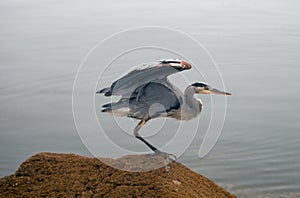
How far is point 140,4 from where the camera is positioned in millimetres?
25453

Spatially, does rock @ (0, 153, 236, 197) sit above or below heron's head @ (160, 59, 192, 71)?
below

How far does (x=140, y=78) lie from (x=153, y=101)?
0.32m

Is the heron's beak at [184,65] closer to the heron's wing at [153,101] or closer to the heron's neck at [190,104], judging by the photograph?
the heron's wing at [153,101]

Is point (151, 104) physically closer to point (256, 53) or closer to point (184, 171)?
point (184, 171)

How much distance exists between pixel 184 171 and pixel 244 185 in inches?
123

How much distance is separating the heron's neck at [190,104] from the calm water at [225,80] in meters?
1.08

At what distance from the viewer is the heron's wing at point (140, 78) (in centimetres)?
438

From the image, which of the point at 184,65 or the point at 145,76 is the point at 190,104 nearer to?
the point at 184,65

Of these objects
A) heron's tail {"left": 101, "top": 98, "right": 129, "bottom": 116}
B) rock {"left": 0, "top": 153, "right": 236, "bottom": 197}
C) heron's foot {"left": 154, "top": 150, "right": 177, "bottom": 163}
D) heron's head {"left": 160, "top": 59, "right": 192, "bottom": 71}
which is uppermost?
heron's head {"left": 160, "top": 59, "right": 192, "bottom": 71}

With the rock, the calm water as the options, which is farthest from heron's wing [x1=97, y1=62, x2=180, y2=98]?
the calm water

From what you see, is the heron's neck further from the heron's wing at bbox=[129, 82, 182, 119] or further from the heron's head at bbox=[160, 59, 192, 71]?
the heron's head at bbox=[160, 59, 192, 71]

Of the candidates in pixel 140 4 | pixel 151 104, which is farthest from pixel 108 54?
pixel 140 4

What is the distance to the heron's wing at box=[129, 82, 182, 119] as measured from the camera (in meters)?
4.60

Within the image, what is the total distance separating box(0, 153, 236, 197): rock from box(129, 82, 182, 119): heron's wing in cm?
67
